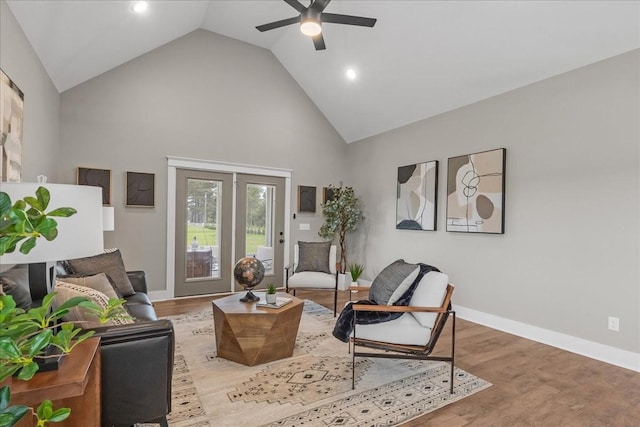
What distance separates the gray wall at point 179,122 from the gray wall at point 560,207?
2.64 m

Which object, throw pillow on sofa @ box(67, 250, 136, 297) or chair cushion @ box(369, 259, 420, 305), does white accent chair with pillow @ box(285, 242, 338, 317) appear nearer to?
chair cushion @ box(369, 259, 420, 305)

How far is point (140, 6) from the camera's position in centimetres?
363

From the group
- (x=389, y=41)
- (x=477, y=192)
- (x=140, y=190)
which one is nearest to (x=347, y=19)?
(x=389, y=41)

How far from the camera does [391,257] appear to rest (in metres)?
5.77

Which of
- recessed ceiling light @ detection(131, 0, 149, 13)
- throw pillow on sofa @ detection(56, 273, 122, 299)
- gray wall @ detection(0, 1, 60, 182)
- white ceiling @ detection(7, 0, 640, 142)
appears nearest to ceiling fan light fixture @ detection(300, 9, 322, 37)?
white ceiling @ detection(7, 0, 640, 142)

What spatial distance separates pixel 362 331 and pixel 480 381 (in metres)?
1.03

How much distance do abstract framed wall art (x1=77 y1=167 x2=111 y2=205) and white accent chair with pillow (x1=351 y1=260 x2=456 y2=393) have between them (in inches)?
155

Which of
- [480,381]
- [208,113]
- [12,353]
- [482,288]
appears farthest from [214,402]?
[208,113]

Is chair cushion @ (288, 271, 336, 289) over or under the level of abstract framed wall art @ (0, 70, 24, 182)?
under

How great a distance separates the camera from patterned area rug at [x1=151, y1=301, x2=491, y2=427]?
2174mm

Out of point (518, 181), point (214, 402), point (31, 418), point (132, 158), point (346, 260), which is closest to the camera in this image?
point (31, 418)

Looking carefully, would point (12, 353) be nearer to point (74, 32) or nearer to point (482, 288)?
point (74, 32)

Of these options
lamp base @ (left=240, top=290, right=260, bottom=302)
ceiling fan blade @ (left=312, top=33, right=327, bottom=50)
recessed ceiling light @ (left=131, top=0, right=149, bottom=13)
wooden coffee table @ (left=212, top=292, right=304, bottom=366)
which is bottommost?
wooden coffee table @ (left=212, top=292, right=304, bottom=366)

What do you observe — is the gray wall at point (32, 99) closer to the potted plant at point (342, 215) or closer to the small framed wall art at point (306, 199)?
the small framed wall art at point (306, 199)
